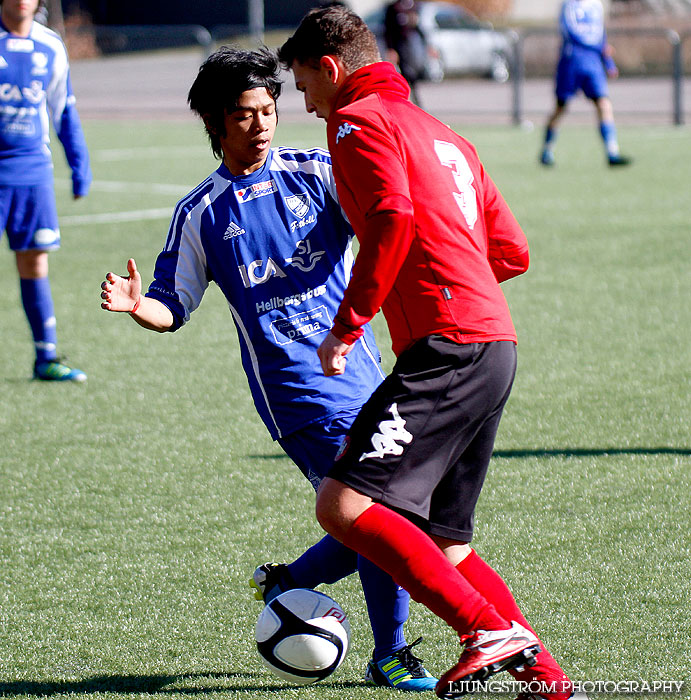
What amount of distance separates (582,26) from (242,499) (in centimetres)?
1232

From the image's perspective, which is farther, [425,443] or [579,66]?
[579,66]

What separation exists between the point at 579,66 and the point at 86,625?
1312 cm

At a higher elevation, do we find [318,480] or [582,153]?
[318,480]

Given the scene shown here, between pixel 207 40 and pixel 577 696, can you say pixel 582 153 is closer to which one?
pixel 207 40

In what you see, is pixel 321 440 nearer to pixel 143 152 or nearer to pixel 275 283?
pixel 275 283

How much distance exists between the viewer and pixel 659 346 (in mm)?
7398

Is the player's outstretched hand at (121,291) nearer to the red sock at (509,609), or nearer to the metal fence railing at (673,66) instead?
the red sock at (509,609)

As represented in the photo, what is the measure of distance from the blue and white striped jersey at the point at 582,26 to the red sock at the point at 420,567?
13680 mm

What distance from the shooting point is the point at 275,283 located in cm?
356

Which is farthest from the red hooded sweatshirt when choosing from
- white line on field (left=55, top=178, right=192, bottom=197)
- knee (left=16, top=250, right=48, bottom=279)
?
white line on field (left=55, top=178, right=192, bottom=197)

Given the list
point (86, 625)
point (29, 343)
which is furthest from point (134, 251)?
point (86, 625)

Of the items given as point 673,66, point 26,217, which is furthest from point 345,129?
point 673,66

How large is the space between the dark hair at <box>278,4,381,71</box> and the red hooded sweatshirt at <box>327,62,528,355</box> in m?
0.06

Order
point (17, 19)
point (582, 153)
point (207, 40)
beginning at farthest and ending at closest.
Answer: point (207, 40)
point (582, 153)
point (17, 19)
